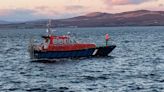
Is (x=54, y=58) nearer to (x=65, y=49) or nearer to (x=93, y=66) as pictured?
(x=65, y=49)

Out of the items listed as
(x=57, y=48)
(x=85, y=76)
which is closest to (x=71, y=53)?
(x=57, y=48)

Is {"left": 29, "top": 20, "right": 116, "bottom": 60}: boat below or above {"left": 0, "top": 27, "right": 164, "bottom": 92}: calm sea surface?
above

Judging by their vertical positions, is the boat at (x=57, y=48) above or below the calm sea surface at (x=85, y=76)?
above

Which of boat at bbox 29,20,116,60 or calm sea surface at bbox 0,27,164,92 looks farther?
boat at bbox 29,20,116,60

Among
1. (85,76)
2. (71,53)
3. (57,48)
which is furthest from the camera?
(71,53)

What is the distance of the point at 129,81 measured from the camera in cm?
4900

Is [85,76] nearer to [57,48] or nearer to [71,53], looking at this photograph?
[57,48]

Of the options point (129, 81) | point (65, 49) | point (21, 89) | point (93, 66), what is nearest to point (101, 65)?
point (93, 66)

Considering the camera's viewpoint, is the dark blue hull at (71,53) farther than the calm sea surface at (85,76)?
Yes

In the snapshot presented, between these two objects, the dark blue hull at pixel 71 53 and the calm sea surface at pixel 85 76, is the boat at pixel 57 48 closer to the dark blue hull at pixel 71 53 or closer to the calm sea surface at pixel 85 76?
the dark blue hull at pixel 71 53

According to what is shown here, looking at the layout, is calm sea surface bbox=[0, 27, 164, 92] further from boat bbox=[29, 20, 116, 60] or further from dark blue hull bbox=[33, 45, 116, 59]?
boat bbox=[29, 20, 116, 60]

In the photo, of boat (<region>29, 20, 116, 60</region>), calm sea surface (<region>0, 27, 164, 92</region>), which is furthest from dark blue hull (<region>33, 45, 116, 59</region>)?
calm sea surface (<region>0, 27, 164, 92</region>)

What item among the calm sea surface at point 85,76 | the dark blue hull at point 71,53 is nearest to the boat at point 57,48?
the dark blue hull at point 71,53

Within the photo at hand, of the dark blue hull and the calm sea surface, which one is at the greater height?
the dark blue hull
